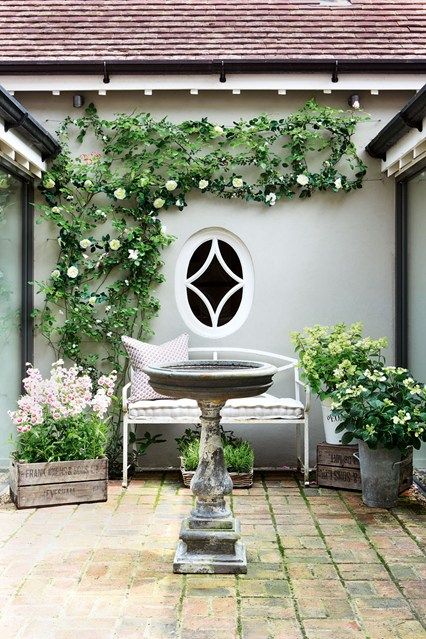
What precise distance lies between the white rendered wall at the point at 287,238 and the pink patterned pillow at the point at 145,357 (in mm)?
352

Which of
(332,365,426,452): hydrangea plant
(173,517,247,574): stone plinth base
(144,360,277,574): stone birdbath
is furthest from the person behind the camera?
(332,365,426,452): hydrangea plant

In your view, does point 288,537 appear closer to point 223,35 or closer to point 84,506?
point 84,506

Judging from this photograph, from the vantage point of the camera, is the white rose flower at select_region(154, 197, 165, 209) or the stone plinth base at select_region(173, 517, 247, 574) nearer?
the stone plinth base at select_region(173, 517, 247, 574)

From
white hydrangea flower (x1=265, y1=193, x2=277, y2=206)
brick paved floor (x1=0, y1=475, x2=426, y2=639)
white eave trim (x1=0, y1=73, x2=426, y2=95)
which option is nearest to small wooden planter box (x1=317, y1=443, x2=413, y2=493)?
brick paved floor (x1=0, y1=475, x2=426, y2=639)

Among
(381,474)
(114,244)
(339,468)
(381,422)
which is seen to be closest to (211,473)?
(381,422)

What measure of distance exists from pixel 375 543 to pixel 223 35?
16.8 ft

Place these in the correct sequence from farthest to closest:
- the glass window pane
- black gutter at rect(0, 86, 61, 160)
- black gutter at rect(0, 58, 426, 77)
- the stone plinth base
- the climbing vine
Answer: the climbing vine, black gutter at rect(0, 58, 426, 77), the glass window pane, black gutter at rect(0, 86, 61, 160), the stone plinth base

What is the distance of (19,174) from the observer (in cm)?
684

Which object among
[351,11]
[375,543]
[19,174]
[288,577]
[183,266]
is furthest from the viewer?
[351,11]

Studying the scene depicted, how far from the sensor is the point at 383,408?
5.63m

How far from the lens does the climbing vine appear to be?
7094 millimetres

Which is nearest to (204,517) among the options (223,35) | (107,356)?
(107,356)

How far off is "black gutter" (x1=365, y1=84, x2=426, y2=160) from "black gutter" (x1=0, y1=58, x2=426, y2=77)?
72cm

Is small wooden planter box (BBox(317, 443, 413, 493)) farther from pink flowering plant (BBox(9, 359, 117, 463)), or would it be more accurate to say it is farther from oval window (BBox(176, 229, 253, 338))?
pink flowering plant (BBox(9, 359, 117, 463))
